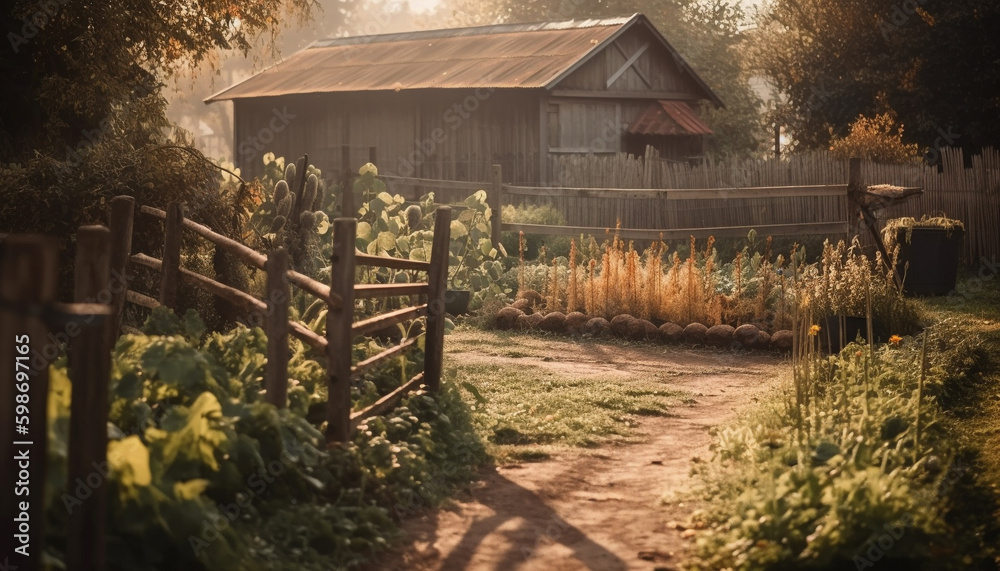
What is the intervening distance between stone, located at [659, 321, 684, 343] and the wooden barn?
10.0 m

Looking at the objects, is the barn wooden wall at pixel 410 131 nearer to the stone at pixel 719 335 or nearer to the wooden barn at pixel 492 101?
the wooden barn at pixel 492 101

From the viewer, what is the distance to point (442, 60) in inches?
1009

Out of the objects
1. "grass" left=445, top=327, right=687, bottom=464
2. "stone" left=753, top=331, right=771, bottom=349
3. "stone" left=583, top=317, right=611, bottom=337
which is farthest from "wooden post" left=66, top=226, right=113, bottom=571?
"stone" left=583, top=317, right=611, bottom=337

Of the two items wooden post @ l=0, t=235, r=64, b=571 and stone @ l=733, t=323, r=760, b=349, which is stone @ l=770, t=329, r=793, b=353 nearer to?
stone @ l=733, t=323, r=760, b=349

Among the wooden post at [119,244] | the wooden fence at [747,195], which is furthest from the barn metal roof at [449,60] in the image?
the wooden post at [119,244]

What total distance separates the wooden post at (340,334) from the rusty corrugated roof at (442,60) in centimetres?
1595

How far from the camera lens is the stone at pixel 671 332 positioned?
481 inches

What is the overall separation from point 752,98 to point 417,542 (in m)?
32.9

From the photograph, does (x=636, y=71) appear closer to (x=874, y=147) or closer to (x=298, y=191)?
(x=874, y=147)

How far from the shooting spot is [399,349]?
7.33 m

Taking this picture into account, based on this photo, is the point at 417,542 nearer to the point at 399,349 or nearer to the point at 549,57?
the point at 399,349

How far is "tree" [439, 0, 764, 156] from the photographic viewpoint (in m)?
32.5

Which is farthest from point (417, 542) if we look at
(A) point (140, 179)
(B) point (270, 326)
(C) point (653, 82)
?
(C) point (653, 82)

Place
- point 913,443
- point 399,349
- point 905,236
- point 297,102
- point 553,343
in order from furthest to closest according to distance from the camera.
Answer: point 297,102
point 905,236
point 553,343
point 399,349
point 913,443
